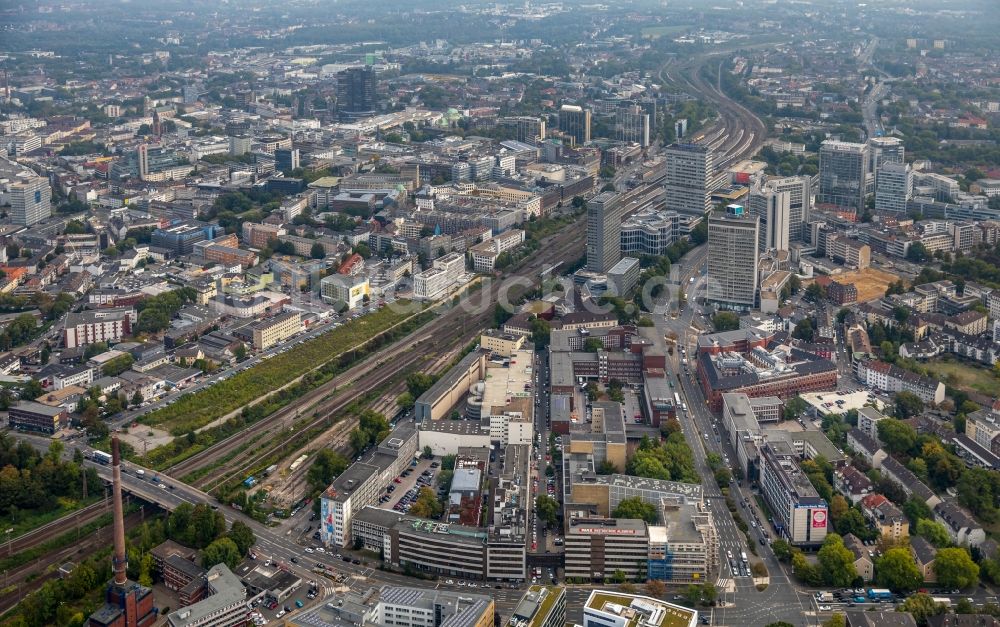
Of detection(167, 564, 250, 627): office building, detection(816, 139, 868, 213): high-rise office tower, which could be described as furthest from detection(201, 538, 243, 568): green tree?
→ detection(816, 139, 868, 213): high-rise office tower

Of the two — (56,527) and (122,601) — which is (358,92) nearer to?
(56,527)

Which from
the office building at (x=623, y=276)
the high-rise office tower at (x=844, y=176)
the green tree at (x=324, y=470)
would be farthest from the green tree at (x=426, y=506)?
the high-rise office tower at (x=844, y=176)

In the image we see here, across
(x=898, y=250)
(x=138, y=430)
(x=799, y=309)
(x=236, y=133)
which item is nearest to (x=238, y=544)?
(x=138, y=430)

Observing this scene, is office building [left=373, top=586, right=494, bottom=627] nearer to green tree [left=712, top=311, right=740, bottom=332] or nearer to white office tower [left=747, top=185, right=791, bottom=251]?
green tree [left=712, top=311, right=740, bottom=332]

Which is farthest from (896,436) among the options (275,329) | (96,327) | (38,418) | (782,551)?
(96,327)

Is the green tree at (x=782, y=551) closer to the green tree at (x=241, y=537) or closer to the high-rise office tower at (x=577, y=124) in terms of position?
the green tree at (x=241, y=537)
